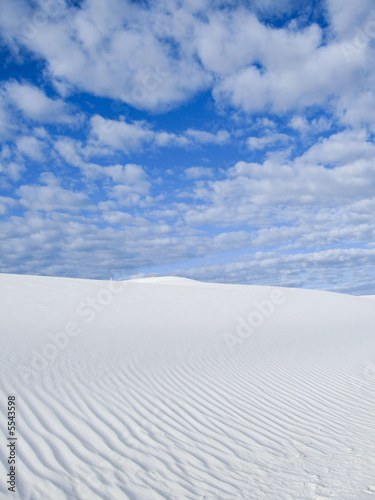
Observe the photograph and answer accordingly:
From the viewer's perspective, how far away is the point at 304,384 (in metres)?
7.68

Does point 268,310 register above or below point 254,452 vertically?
above

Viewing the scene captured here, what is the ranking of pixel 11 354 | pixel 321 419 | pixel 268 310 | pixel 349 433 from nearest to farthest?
1. pixel 349 433
2. pixel 321 419
3. pixel 11 354
4. pixel 268 310

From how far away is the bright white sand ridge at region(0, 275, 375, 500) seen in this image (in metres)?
3.54

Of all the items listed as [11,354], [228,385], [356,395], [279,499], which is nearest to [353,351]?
[356,395]

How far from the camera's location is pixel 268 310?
20.1m

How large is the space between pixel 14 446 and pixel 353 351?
438 inches

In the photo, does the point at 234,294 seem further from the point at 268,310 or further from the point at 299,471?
the point at 299,471

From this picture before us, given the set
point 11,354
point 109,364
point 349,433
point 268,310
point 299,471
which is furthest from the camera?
point 268,310

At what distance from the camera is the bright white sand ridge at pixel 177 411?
139 inches

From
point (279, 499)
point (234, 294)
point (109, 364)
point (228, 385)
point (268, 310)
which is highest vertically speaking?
point (234, 294)

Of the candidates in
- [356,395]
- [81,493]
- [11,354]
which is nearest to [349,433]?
[356,395]

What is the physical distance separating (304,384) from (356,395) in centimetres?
103

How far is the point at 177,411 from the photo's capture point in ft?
17.6

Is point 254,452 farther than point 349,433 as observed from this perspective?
No
